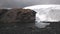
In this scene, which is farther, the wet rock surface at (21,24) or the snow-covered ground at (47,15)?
the snow-covered ground at (47,15)

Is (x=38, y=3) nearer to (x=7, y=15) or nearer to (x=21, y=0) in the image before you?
(x=21, y=0)

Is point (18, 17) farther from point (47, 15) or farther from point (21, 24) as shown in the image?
point (47, 15)

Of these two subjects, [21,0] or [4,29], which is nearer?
[4,29]

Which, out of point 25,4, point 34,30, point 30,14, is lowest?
point 34,30

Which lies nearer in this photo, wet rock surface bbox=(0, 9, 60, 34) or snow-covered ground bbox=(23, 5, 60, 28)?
wet rock surface bbox=(0, 9, 60, 34)

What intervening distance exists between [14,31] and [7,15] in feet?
0.56

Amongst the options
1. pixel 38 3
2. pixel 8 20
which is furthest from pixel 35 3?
pixel 8 20

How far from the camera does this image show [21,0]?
4.64ft

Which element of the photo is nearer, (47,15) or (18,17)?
(18,17)

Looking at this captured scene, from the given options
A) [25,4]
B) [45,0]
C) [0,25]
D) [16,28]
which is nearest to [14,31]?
[16,28]

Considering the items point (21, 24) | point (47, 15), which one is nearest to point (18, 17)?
point (21, 24)

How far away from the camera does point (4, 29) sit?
0.87 meters

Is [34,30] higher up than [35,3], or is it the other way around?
[35,3]

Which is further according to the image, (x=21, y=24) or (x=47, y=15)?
(x=47, y=15)
